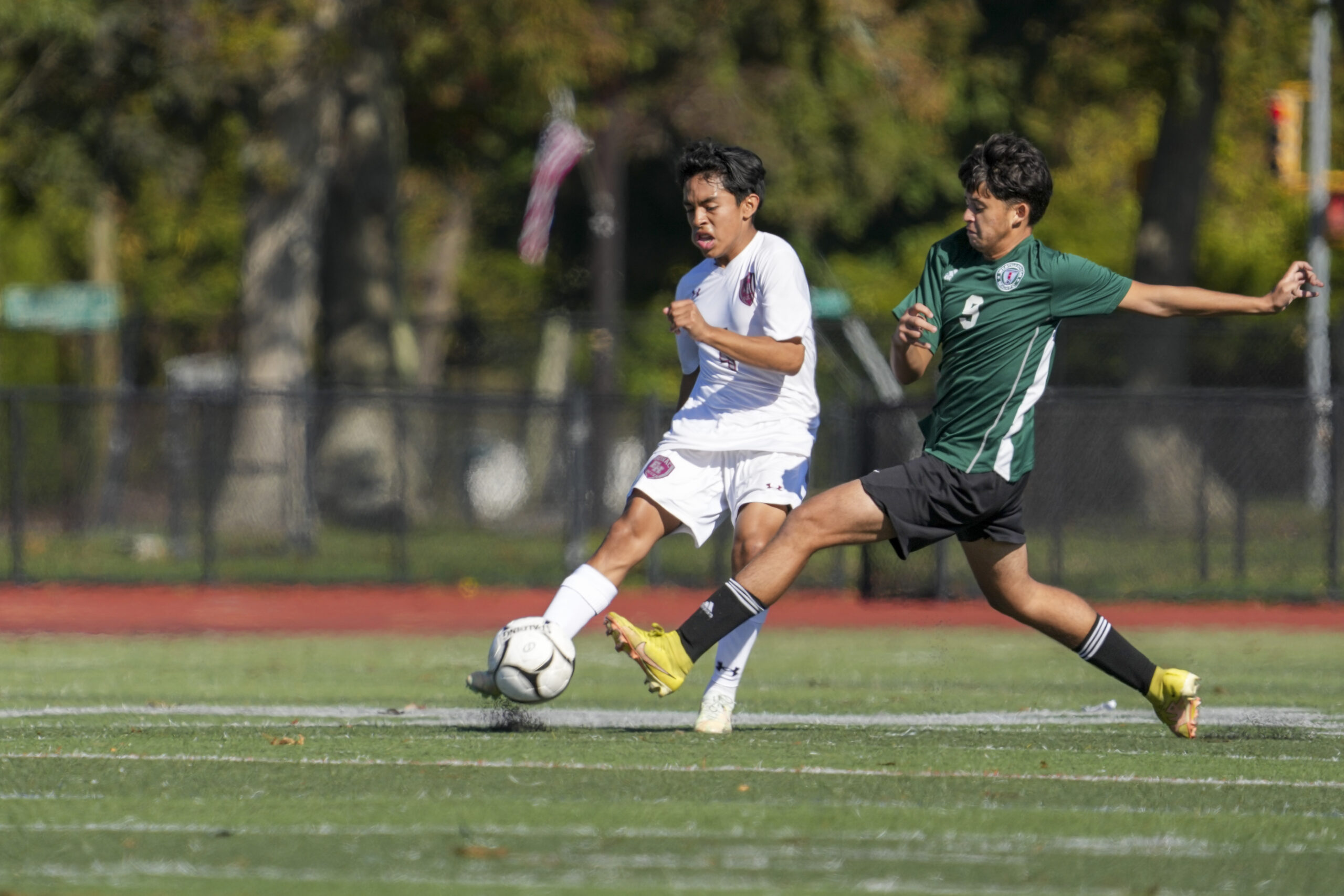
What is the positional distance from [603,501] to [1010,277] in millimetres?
14835

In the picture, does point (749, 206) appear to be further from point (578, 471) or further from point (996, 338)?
point (578, 471)

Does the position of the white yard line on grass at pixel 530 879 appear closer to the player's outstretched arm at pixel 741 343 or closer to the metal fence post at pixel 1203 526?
the player's outstretched arm at pixel 741 343

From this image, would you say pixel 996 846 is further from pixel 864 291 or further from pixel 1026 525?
pixel 864 291

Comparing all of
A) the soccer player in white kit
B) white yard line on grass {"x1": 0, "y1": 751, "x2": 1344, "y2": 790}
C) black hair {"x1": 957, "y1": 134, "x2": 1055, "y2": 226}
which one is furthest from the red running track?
white yard line on grass {"x1": 0, "y1": 751, "x2": 1344, "y2": 790}

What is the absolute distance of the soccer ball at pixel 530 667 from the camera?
682cm

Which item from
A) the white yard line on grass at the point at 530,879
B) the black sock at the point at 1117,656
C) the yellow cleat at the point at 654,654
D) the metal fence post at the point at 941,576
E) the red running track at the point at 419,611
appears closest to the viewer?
the white yard line on grass at the point at 530,879

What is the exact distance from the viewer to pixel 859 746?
7012mm

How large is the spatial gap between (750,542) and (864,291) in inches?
1269

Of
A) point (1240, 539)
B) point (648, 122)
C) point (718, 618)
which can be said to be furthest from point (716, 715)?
point (648, 122)

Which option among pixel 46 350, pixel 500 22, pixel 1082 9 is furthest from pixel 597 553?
pixel 46 350

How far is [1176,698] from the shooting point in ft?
23.5

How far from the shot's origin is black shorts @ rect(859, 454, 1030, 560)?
270 inches

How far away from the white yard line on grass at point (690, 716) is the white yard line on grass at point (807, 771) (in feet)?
4.58

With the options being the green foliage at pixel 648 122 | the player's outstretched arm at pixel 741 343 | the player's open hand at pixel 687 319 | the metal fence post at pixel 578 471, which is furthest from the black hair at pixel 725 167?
the green foliage at pixel 648 122
